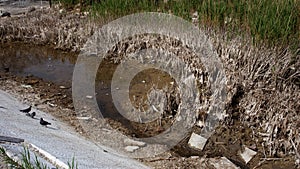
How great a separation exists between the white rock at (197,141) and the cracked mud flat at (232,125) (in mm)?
40

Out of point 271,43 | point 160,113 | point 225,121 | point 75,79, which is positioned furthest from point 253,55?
point 75,79

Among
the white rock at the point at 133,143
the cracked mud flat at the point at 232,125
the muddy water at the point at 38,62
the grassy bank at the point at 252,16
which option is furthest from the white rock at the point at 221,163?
the muddy water at the point at 38,62

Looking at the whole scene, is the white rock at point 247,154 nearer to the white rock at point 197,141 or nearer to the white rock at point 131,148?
the white rock at point 197,141

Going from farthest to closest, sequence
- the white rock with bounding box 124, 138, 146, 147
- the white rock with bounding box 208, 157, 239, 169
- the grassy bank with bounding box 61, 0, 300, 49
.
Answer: the grassy bank with bounding box 61, 0, 300, 49 < the white rock with bounding box 124, 138, 146, 147 < the white rock with bounding box 208, 157, 239, 169

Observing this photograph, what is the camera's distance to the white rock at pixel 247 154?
2788 millimetres

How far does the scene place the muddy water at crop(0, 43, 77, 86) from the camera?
446cm

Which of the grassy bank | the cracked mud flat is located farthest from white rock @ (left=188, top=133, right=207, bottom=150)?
the grassy bank

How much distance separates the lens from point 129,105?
3566 mm

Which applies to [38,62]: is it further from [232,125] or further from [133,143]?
[232,125]

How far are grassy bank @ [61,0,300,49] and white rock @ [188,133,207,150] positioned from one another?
3.30ft

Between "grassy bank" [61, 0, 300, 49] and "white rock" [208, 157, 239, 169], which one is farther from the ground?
"grassy bank" [61, 0, 300, 49]

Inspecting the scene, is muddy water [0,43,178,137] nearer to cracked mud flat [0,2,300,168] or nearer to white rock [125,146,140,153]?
cracked mud flat [0,2,300,168]

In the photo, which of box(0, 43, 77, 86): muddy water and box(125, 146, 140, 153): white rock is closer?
box(125, 146, 140, 153): white rock

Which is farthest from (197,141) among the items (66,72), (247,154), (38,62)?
(38,62)
